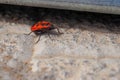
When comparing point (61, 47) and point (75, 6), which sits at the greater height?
point (75, 6)

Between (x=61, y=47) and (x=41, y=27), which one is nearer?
(x=61, y=47)

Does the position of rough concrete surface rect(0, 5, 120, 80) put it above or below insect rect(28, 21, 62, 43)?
below

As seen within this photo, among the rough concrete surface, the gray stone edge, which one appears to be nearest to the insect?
the rough concrete surface

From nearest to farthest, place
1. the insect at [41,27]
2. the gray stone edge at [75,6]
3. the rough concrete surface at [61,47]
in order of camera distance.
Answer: the rough concrete surface at [61,47]
the gray stone edge at [75,6]
the insect at [41,27]

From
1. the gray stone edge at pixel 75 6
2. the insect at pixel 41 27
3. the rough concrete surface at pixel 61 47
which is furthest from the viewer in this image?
the insect at pixel 41 27

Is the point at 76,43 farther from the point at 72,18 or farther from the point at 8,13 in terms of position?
the point at 8,13

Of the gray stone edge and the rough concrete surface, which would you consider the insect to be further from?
the gray stone edge

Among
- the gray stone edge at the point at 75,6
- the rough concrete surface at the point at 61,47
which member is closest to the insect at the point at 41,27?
the rough concrete surface at the point at 61,47

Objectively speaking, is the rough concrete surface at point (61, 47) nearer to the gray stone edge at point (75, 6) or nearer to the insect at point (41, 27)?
the insect at point (41, 27)
